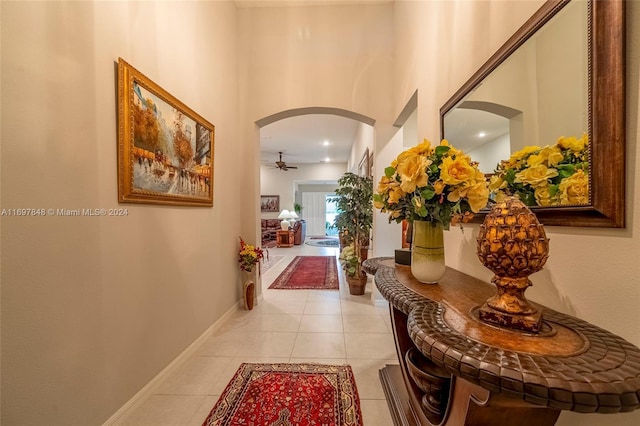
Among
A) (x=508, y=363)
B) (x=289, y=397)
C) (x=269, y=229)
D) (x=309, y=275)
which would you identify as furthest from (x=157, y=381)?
(x=269, y=229)

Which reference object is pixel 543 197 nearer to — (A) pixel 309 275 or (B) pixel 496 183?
(B) pixel 496 183

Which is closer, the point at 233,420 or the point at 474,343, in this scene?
the point at 474,343

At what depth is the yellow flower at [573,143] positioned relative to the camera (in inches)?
28.4

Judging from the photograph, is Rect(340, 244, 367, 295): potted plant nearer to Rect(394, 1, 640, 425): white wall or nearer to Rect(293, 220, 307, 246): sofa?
Rect(394, 1, 640, 425): white wall

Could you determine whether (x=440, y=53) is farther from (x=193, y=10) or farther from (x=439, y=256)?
(x=193, y=10)

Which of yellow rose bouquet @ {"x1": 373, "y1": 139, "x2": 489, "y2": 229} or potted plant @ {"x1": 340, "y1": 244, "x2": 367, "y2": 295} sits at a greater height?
yellow rose bouquet @ {"x1": 373, "y1": 139, "x2": 489, "y2": 229}

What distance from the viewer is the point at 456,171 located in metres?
0.93

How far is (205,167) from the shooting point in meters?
2.22

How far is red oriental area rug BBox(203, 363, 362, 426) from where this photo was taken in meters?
1.37

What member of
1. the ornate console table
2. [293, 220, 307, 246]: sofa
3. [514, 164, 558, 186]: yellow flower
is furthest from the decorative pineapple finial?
A: [293, 220, 307, 246]: sofa

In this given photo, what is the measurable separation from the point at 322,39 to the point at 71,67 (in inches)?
104

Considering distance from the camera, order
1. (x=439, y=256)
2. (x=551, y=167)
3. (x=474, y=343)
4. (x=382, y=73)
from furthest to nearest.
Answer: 1. (x=382, y=73)
2. (x=439, y=256)
3. (x=551, y=167)
4. (x=474, y=343)

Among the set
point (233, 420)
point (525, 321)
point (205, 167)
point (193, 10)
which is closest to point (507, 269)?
point (525, 321)

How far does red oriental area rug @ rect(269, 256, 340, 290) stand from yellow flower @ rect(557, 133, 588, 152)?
3253 mm
